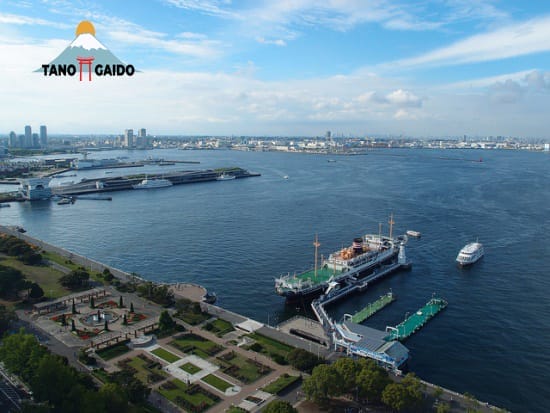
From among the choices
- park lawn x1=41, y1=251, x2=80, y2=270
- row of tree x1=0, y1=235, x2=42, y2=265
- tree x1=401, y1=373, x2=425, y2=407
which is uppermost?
row of tree x1=0, y1=235, x2=42, y2=265

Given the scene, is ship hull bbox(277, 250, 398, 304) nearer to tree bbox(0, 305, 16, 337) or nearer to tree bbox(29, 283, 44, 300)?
tree bbox(29, 283, 44, 300)

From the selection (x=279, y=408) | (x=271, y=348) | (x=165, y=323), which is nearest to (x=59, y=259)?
(x=165, y=323)

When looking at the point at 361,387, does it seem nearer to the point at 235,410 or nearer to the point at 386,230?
the point at 235,410

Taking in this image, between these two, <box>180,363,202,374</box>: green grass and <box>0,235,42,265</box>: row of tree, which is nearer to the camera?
<box>180,363,202,374</box>: green grass

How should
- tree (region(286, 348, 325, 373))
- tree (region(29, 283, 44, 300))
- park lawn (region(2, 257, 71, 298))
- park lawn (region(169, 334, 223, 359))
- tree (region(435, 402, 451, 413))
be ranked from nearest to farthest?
tree (region(435, 402, 451, 413)) → tree (region(286, 348, 325, 373)) → park lawn (region(169, 334, 223, 359)) → tree (region(29, 283, 44, 300)) → park lawn (region(2, 257, 71, 298))

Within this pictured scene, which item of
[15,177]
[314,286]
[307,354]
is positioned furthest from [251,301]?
[15,177]

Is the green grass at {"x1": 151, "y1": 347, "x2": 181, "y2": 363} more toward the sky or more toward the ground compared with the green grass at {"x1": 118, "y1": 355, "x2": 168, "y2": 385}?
more toward the sky

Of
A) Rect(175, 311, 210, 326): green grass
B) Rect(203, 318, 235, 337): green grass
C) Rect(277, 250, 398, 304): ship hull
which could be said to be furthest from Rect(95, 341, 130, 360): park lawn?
Rect(277, 250, 398, 304): ship hull

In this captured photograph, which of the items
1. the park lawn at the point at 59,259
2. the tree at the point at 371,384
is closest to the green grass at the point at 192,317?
the tree at the point at 371,384

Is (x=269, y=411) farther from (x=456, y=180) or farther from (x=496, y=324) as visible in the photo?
(x=456, y=180)
